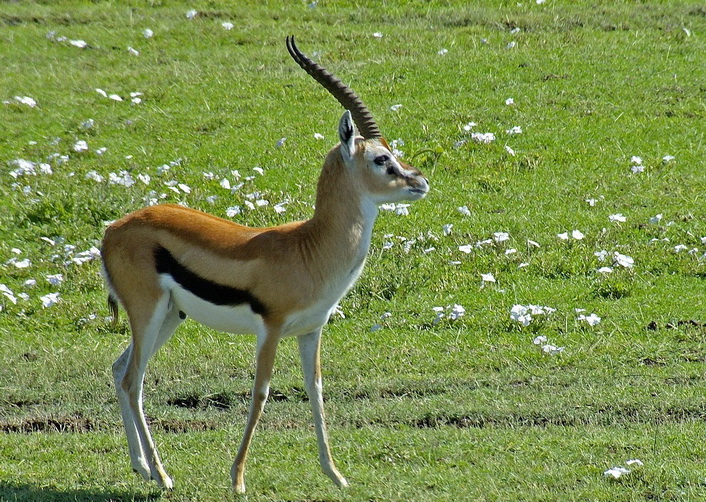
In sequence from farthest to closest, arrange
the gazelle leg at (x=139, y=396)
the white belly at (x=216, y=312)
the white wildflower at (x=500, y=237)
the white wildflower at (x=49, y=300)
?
the white wildflower at (x=500, y=237)
the white wildflower at (x=49, y=300)
the gazelle leg at (x=139, y=396)
the white belly at (x=216, y=312)

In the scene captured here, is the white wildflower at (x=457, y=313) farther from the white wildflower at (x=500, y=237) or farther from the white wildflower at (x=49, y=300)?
the white wildflower at (x=49, y=300)

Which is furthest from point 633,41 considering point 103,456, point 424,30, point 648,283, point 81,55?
point 103,456

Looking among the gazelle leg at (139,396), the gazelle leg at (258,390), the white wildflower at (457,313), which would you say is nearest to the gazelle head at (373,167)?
the gazelle leg at (258,390)

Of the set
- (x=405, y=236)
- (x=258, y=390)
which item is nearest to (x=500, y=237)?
(x=405, y=236)

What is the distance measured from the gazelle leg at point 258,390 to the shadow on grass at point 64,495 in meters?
0.49

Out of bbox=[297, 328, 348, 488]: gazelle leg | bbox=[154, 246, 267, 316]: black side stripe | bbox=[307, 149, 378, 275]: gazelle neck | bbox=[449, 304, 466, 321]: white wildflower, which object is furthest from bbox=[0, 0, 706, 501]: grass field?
bbox=[307, 149, 378, 275]: gazelle neck

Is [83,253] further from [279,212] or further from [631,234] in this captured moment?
[631,234]

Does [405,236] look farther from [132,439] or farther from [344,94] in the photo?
[132,439]

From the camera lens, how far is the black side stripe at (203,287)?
252 inches

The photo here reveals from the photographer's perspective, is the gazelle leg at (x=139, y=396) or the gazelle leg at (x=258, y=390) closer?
the gazelle leg at (x=258, y=390)

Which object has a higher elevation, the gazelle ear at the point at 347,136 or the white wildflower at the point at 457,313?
the gazelle ear at the point at 347,136

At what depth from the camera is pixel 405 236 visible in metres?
10.9

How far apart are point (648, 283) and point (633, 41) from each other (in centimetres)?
623

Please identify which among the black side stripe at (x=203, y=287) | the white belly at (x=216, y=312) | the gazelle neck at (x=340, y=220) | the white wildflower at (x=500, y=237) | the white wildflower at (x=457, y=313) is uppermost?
the gazelle neck at (x=340, y=220)
